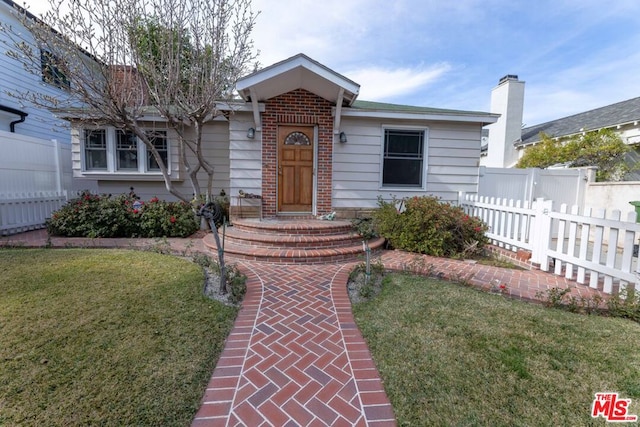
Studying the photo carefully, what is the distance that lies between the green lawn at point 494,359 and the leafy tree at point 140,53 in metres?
5.66

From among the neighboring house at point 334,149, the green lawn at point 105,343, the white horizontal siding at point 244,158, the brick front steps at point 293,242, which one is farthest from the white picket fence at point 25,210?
the white horizontal siding at point 244,158

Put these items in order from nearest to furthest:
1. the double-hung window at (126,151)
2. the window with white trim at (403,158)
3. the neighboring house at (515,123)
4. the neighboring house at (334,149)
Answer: the neighboring house at (334,149) < the window with white trim at (403,158) < the double-hung window at (126,151) < the neighboring house at (515,123)

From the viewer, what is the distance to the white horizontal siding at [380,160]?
7219 mm

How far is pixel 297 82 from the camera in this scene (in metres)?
6.58

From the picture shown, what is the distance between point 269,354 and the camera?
98.2 inches

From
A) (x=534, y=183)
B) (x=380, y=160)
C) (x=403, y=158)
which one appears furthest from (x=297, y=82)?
(x=534, y=183)

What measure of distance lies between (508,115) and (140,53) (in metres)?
14.7

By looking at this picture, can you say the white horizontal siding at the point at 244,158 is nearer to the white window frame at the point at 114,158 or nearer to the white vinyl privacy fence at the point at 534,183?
the white window frame at the point at 114,158

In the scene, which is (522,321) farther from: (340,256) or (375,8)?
(375,8)

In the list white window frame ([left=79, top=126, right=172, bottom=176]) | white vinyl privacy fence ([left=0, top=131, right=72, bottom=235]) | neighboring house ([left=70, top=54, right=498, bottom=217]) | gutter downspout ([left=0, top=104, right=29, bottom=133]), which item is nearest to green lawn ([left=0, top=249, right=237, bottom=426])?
white vinyl privacy fence ([left=0, top=131, right=72, bottom=235])

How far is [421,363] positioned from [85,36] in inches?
300

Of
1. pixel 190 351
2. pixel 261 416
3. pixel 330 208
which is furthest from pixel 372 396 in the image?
pixel 330 208

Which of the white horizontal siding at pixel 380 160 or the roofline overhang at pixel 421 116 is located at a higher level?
the roofline overhang at pixel 421 116

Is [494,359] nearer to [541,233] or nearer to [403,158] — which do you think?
[541,233]
